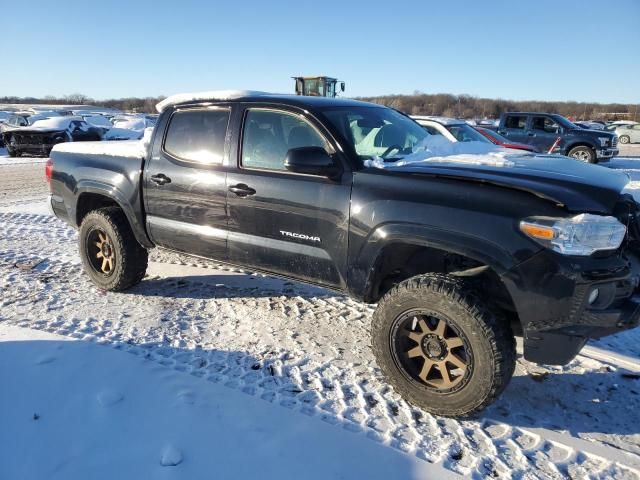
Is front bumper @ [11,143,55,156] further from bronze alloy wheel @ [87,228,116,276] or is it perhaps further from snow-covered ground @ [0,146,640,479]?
snow-covered ground @ [0,146,640,479]

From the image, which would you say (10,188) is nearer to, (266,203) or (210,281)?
(210,281)

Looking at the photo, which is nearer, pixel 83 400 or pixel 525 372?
pixel 83 400

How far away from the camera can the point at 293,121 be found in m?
3.54

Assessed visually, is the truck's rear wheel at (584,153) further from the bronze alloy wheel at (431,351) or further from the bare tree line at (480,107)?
the bare tree line at (480,107)

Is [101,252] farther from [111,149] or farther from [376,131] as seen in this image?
[376,131]

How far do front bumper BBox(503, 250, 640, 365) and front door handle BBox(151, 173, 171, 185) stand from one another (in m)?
2.76

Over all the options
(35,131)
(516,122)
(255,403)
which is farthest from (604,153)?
(35,131)

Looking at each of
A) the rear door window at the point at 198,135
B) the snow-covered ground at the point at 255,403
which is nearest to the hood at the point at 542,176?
the snow-covered ground at the point at 255,403

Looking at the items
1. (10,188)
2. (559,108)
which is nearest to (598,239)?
(10,188)

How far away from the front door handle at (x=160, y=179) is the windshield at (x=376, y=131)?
1470 mm

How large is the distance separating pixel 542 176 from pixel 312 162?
1.36m

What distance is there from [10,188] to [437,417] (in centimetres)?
1121

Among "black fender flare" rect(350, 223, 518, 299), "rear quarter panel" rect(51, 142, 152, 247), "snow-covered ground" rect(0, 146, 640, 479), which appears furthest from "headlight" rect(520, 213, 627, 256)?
"rear quarter panel" rect(51, 142, 152, 247)

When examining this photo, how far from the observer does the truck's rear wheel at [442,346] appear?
8.70ft
